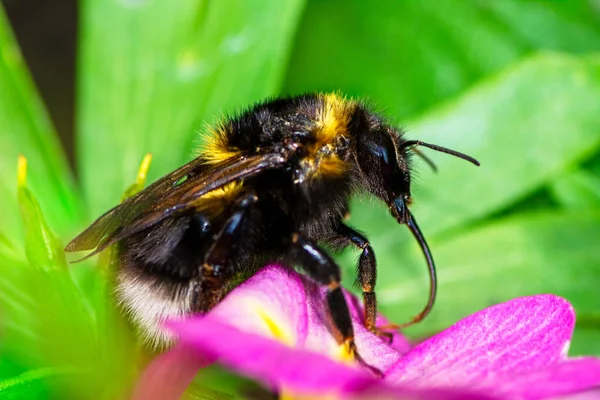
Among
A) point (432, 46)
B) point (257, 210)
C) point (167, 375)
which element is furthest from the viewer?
point (432, 46)

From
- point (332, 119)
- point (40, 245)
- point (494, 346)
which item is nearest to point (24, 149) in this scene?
point (40, 245)

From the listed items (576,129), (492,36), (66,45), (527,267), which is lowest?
(527,267)

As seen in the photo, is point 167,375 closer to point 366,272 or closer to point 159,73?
point 366,272

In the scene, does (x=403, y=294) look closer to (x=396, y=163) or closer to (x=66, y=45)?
(x=396, y=163)

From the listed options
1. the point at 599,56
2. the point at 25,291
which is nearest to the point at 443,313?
the point at 599,56

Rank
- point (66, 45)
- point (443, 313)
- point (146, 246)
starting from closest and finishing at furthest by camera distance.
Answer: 1. point (146, 246)
2. point (443, 313)
3. point (66, 45)

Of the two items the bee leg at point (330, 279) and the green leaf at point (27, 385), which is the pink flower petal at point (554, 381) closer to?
the bee leg at point (330, 279)
